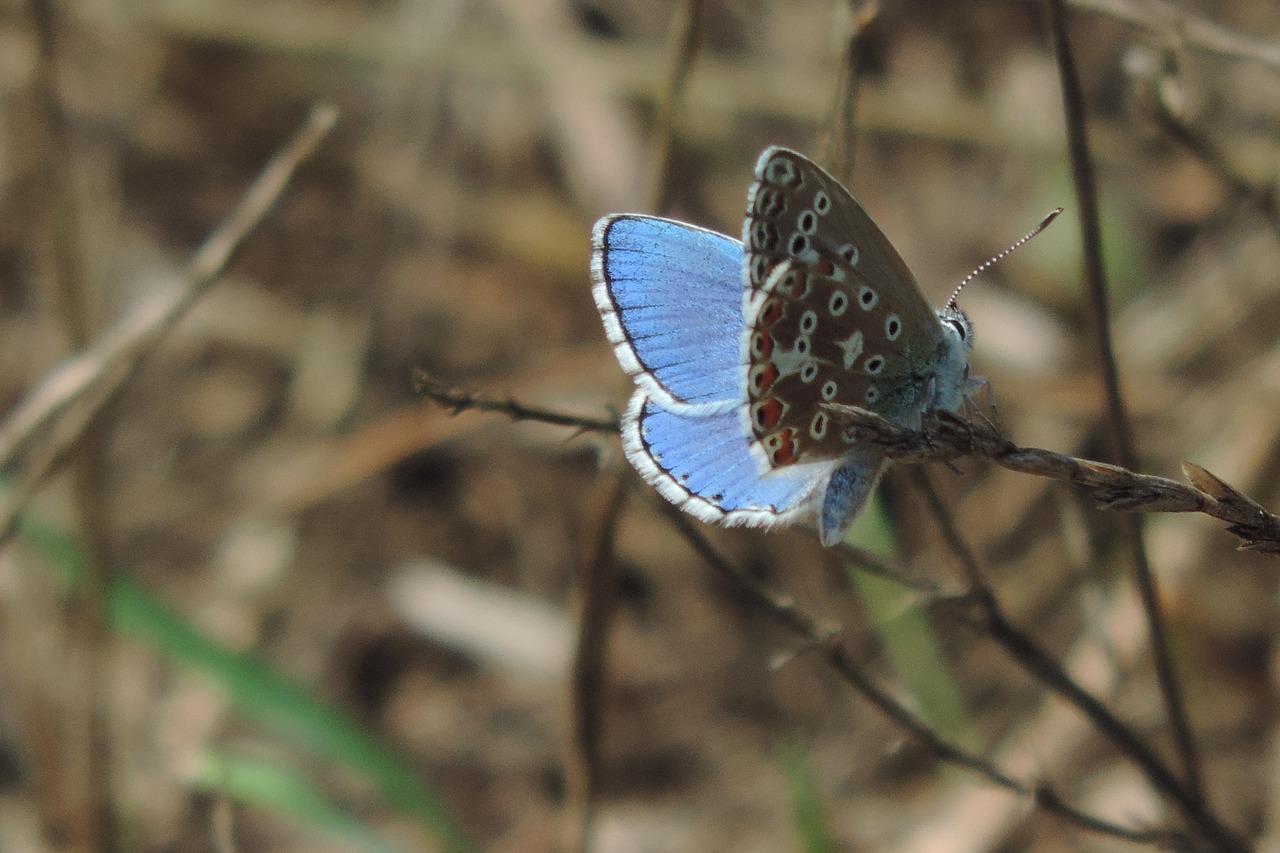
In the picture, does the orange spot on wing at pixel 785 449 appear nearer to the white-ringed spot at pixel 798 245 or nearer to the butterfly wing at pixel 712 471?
the butterfly wing at pixel 712 471

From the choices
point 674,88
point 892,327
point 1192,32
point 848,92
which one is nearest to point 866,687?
point 892,327

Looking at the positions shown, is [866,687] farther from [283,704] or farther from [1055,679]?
[283,704]

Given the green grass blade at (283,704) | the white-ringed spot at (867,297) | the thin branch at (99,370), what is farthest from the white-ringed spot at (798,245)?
→ the green grass blade at (283,704)

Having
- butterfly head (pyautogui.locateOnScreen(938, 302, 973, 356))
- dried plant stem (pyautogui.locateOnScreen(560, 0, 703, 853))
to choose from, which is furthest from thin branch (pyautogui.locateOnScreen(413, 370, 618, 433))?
butterfly head (pyautogui.locateOnScreen(938, 302, 973, 356))

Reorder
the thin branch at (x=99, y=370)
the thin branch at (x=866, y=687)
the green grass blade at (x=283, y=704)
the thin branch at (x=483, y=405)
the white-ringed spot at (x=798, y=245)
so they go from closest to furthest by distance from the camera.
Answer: the thin branch at (x=483, y=405)
the thin branch at (x=866, y=687)
the white-ringed spot at (x=798, y=245)
the thin branch at (x=99, y=370)
the green grass blade at (x=283, y=704)

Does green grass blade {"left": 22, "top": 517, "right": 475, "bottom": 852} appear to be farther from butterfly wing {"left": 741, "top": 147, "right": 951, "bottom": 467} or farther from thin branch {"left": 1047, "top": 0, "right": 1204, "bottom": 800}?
thin branch {"left": 1047, "top": 0, "right": 1204, "bottom": 800}

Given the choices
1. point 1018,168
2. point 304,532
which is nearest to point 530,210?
point 304,532
